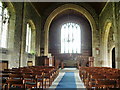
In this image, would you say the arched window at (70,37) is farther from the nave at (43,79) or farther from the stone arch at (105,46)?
the nave at (43,79)

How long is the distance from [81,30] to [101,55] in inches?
220

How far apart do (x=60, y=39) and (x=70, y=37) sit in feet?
4.99

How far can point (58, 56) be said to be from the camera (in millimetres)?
20656

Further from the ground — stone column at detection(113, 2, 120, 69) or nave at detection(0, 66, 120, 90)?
stone column at detection(113, 2, 120, 69)

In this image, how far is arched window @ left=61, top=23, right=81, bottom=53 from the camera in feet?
69.2

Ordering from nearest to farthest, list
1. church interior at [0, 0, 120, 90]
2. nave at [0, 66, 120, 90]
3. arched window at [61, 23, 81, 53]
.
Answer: nave at [0, 66, 120, 90]
church interior at [0, 0, 120, 90]
arched window at [61, 23, 81, 53]

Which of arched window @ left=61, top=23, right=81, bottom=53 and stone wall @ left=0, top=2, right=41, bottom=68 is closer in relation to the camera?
stone wall @ left=0, top=2, right=41, bottom=68

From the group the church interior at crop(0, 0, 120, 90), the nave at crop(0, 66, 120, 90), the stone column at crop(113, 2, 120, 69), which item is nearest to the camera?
the nave at crop(0, 66, 120, 90)

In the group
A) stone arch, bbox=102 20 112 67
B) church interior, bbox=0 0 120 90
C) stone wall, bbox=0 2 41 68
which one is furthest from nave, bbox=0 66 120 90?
stone arch, bbox=102 20 112 67

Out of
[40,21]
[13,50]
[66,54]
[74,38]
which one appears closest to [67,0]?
[40,21]

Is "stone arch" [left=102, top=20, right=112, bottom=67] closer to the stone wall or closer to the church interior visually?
the church interior

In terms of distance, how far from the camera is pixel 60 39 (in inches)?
835

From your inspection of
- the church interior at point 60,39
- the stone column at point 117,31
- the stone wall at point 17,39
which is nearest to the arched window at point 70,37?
the church interior at point 60,39

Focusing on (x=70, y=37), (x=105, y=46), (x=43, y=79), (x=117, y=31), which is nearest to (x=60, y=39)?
(x=70, y=37)
